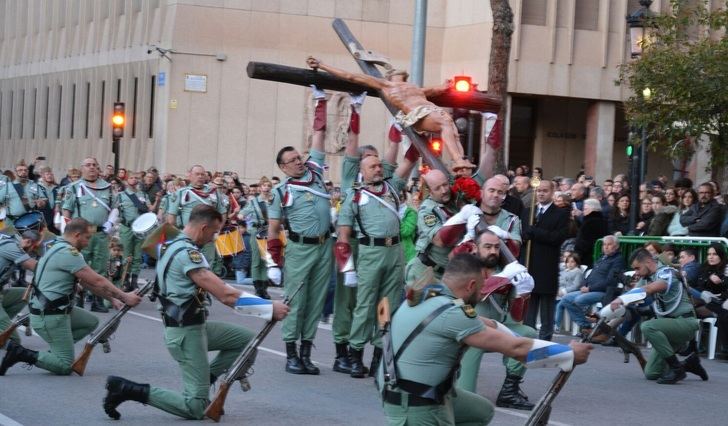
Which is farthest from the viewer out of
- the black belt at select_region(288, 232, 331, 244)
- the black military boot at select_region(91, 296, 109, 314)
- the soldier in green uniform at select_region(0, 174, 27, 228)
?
the soldier in green uniform at select_region(0, 174, 27, 228)

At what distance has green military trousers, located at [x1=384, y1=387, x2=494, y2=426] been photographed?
7.36 m

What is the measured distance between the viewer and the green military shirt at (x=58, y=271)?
12.1 meters

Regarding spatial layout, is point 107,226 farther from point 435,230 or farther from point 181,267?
point 181,267

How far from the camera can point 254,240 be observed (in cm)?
2116

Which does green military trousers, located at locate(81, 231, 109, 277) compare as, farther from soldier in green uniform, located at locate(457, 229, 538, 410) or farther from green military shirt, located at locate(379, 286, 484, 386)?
green military shirt, located at locate(379, 286, 484, 386)

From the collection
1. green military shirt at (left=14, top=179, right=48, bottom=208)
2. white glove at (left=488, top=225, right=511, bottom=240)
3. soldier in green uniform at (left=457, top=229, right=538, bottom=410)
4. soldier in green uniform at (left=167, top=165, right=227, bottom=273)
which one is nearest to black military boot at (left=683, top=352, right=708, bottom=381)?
soldier in green uniform at (left=457, top=229, right=538, bottom=410)

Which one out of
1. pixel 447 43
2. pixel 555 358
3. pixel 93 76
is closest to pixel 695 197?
pixel 555 358

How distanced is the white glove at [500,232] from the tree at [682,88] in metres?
12.7

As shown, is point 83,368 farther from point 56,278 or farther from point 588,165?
point 588,165

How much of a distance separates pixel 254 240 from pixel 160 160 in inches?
696

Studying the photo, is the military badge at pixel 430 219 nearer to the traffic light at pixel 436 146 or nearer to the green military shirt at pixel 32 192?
the traffic light at pixel 436 146

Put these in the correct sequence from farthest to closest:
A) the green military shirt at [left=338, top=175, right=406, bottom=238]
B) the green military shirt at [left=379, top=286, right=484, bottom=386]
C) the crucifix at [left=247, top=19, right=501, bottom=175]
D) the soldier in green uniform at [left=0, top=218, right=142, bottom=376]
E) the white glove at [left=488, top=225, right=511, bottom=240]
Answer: the green military shirt at [left=338, top=175, right=406, bottom=238] → the crucifix at [left=247, top=19, right=501, bottom=175] → the soldier in green uniform at [left=0, top=218, right=142, bottom=376] → the white glove at [left=488, top=225, right=511, bottom=240] → the green military shirt at [left=379, top=286, right=484, bottom=386]

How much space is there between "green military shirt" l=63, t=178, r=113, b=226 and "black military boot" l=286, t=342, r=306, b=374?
6771 mm

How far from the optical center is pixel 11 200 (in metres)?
22.4
